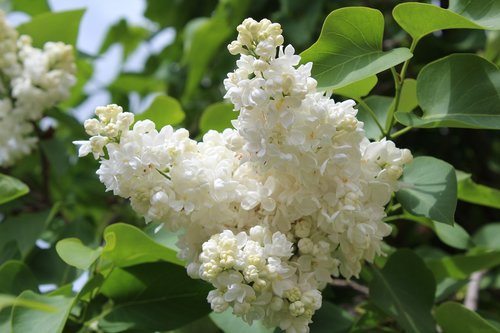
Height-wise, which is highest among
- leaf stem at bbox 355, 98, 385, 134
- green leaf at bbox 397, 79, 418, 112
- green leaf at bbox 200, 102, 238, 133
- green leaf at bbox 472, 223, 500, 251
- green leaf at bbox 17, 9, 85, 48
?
leaf stem at bbox 355, 98, 385, 134

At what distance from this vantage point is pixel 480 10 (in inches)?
43.5

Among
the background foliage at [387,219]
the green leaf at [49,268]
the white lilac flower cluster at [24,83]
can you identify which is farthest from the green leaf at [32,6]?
the green leaf at [49,268]

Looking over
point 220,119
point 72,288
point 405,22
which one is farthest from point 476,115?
point 72,288

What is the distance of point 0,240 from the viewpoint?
1651 millimetres

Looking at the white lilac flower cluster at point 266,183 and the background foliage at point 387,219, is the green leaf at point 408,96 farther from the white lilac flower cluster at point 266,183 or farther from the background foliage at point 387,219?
the white lilac flower cluster at point 266,183

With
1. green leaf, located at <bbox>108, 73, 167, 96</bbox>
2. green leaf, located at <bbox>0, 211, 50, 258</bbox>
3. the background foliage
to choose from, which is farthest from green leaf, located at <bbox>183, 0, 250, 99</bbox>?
green leaf, located at <bbox>0, 211, 50, 258</bbox>

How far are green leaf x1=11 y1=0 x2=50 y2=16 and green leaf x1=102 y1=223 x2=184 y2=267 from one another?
4.17 ft

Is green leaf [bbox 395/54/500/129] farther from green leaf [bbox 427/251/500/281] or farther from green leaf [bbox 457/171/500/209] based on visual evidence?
green leaf [bbox 427/251/500/281]

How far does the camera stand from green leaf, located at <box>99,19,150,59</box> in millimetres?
2965

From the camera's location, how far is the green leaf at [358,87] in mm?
1165

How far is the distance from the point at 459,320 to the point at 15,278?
0.85 m

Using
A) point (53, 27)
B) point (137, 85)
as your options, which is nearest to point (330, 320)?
point (53, 27)

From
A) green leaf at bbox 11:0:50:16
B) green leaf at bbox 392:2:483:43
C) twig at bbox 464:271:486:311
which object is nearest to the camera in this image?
green leaf at bbox 392:2:483:43

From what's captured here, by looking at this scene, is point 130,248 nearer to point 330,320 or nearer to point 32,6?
point 330,320
